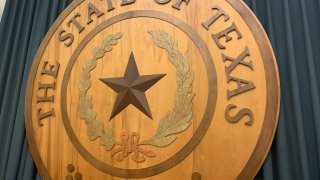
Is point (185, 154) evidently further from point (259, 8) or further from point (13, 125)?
point (13, 125)

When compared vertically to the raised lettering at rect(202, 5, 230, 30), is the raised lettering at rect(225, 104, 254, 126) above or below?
below

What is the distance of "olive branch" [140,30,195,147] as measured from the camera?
3.31 feet

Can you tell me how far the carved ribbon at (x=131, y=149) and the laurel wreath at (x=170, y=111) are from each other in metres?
0.02

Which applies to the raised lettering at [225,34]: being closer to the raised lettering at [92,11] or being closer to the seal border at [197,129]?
the seal border at [197,129]

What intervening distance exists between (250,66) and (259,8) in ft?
0.92

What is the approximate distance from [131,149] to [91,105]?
251 mm

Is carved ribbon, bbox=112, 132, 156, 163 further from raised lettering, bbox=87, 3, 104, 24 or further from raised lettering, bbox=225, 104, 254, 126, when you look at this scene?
raised lettering, bbox=87, 3, 104, 24

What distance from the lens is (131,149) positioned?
106cm

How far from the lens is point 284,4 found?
1.05 meters

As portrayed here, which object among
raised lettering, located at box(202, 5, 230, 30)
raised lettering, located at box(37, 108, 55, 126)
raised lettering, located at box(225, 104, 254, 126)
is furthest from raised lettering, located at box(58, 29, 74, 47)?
raised lettering, located at box(225, 104, 254, 126)

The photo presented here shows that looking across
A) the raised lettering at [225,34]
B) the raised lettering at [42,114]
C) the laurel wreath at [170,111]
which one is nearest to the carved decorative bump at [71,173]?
the laurel wreath at [170,111]

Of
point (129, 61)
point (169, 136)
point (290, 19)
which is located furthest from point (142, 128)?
point (290, 19)

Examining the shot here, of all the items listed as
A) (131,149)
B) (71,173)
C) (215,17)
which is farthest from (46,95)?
(215,17)

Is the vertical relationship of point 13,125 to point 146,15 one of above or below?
below
